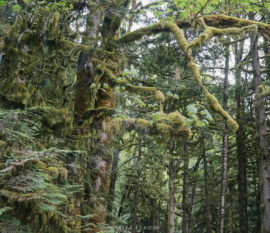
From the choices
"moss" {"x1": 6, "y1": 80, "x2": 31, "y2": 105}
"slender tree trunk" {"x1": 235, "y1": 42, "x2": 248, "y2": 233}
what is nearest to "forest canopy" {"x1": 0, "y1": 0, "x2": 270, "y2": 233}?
"moss" {"x1": 6, "y1": 80, "x2": 31, "y2": 105}

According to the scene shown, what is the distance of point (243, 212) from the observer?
1140cm

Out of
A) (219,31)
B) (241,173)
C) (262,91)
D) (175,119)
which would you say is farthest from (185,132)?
(241,173)

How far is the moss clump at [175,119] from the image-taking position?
4770mm

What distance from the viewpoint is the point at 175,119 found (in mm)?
4781

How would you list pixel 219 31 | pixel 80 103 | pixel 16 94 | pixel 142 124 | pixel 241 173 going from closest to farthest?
pixel 16 94, pixel 142 124, pixel 219 31, pixel 80 103, pixel 241 173

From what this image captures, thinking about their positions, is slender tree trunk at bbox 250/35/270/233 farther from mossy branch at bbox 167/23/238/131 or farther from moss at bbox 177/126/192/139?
moss at bbox 177/126/192/139

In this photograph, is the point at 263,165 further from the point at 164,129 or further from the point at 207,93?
the point at 164,129

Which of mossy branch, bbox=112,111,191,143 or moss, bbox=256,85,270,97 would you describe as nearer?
mossy branch, bbox=112,111,191,143

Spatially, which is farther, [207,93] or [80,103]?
[80,103]

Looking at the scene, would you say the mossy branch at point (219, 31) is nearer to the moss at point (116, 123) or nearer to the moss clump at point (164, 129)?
the moss clump at point (164, 129)

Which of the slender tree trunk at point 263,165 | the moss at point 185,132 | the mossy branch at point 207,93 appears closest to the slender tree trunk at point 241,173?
the slender tree trunk at point 263,165

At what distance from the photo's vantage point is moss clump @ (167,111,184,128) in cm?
477

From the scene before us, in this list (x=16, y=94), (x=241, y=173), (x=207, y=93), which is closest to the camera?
(x=16, y=94)

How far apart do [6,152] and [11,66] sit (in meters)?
1.62
